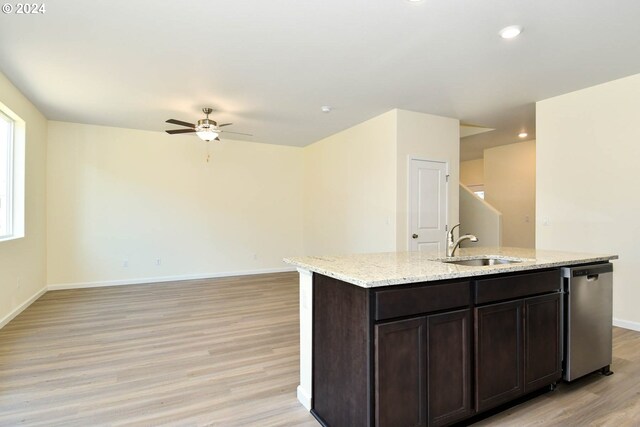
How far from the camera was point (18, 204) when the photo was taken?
430 centimetres

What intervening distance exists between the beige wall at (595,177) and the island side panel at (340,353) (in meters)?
3.72

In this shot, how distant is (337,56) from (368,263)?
6.79 ft

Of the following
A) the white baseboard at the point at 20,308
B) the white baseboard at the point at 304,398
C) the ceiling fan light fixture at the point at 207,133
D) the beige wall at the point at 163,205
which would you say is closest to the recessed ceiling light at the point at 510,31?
the white baseboard at the point at 304,398

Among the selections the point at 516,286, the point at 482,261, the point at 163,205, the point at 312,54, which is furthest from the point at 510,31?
the point at 163,205

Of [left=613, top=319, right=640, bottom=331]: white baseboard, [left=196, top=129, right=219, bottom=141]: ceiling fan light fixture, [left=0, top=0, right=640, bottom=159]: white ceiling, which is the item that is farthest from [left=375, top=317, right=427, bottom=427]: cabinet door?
[left=196, top=129, right=219, bottom=141]: ceiling fan light fixture

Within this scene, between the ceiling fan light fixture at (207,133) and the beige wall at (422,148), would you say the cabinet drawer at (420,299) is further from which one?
the ceiling fan light fixture at (207,133)

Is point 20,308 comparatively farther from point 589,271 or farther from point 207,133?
point 589,271

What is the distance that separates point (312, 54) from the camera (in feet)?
10.3

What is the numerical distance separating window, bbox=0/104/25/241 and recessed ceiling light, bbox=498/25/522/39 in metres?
5.16

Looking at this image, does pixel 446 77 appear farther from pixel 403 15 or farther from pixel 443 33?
pixel 403 15

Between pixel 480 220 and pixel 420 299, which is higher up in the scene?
pixel 480 220

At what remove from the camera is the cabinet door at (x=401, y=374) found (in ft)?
5.41

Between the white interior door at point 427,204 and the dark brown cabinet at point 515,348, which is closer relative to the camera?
the dark brown cabinet at point 515,348

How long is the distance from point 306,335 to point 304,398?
0.43m
